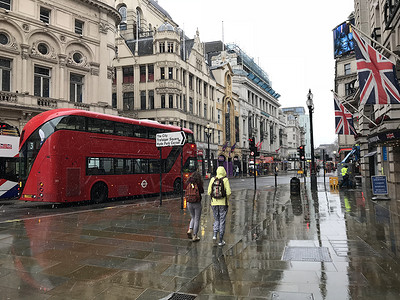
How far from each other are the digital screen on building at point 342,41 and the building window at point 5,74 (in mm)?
40677

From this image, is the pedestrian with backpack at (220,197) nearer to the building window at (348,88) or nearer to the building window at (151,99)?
the building window at (151,99)

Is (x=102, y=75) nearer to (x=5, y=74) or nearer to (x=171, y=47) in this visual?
(x=5, y=74)

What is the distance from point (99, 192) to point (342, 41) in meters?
42.2

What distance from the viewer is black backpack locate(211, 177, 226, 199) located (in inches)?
281

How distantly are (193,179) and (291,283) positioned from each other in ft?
11.6

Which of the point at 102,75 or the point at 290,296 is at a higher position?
the point at 102,75

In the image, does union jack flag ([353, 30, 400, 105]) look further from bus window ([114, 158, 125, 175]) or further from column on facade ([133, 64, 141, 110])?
column on facade ([133, 64, 141, 110])

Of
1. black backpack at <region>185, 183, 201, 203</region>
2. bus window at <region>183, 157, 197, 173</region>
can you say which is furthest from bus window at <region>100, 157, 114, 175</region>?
black backpack at <region>185, 183, 201, 203</region>

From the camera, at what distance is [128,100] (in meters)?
45.7

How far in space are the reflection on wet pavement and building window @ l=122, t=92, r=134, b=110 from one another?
3639cm

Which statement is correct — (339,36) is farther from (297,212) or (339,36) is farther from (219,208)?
(219,208)

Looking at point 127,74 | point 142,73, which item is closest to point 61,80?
point 142,73

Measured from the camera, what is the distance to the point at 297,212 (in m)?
12.1

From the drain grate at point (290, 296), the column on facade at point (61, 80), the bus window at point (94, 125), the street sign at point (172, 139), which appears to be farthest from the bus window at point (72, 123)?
the column on facade at point (61, 80)
